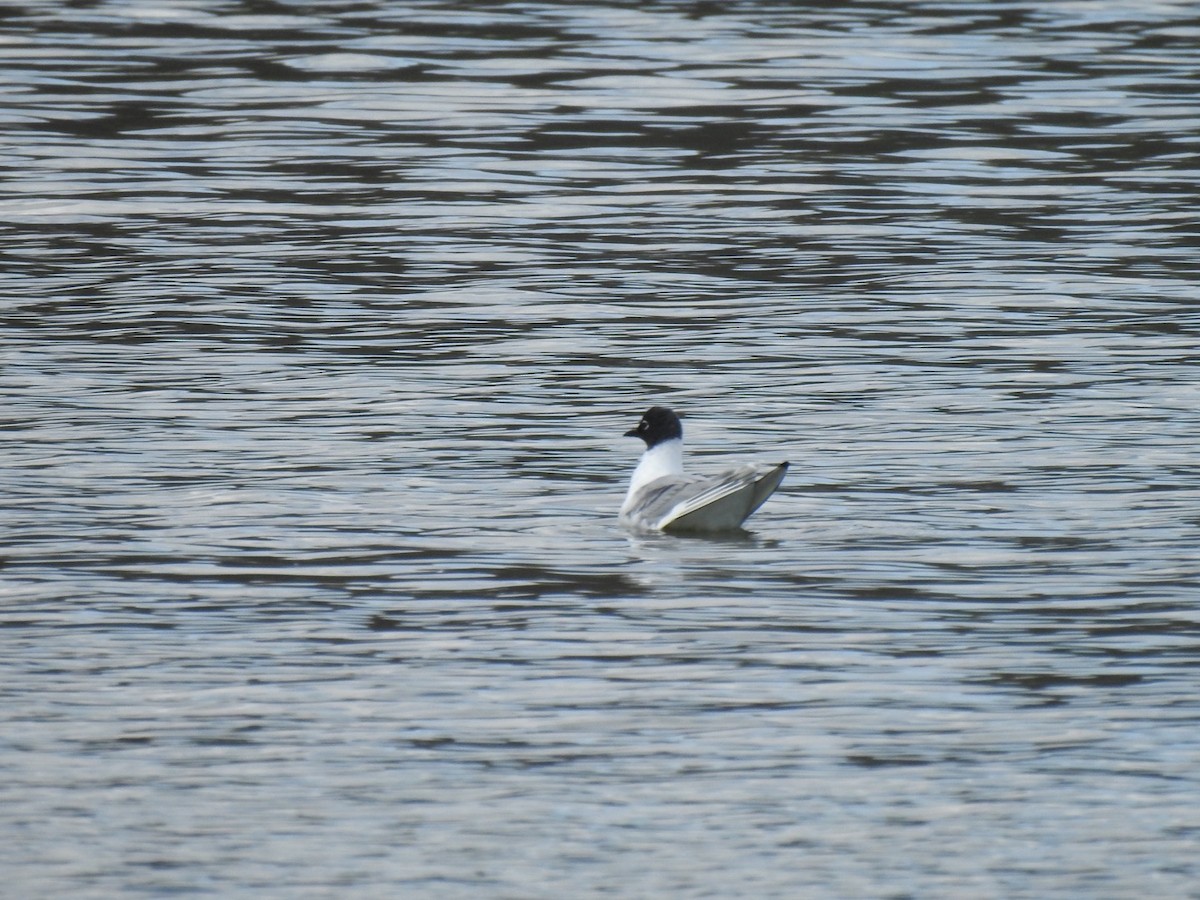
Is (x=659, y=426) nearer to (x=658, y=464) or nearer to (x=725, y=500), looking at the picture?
(x=658, y=464)

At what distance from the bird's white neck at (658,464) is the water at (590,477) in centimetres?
28

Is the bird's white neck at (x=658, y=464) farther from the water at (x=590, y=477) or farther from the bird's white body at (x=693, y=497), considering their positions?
the water at (x=590, y=477)

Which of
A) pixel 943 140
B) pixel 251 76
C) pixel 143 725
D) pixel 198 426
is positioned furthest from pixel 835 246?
pixel 143 725

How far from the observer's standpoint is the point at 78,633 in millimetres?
Answer: 11250

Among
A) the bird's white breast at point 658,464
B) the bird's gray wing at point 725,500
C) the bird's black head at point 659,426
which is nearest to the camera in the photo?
the bird's gray wing at point 725,500

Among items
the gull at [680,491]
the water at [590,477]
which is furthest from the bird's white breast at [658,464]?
the water at [590,477]

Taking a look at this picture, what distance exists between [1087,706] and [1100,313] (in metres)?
9.88

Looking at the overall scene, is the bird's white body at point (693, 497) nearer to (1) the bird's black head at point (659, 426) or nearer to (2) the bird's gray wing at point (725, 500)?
(2) the bird's gray wing at point (725, 500)

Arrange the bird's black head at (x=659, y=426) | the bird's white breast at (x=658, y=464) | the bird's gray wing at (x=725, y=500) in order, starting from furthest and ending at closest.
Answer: the bird's black head at (x=659, y=426) → the bird's white breast at (x=658, y=464) → the bird's gray wing at (x=725, y=500)

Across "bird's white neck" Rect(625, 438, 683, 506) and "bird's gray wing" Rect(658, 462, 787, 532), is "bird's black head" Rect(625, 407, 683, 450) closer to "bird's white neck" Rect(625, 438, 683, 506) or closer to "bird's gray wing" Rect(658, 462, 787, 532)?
"bird's white neck" Rect(625, 438, 683, 506)

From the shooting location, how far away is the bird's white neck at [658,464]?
13.9 meters

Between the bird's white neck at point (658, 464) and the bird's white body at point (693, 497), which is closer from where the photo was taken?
the bird's white body at point (693, 497)

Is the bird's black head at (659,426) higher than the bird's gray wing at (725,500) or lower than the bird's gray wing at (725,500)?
higher

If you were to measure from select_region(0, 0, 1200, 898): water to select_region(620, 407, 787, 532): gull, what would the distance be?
0.67 ft
